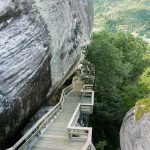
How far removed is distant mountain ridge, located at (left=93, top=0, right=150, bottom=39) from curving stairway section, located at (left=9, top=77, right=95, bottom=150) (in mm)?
79227

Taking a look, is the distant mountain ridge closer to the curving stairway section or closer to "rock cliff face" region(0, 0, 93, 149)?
the curving stairway section

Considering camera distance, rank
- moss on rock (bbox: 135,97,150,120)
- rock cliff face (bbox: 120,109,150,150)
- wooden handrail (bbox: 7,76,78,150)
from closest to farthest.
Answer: rock cliff face (bbox: 120,109,150,150)
moss on rock (bbox: 135,97,150,120)
wooden handrail (bbox: 7,76,78,150)

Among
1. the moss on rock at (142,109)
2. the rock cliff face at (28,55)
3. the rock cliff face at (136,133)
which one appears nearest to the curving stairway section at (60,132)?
the rock cliff face at (28,55)

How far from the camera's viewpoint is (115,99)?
20.7 m

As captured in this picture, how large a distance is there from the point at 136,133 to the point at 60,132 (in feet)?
19.2

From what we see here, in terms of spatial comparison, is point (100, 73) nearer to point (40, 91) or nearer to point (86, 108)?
point (86, 108)

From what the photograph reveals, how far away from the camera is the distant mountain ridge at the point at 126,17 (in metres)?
103

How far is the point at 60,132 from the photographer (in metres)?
16.5

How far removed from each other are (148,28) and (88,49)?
289 ft

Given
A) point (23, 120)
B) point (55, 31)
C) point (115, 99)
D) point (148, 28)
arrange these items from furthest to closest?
point (148, 28) < point (115, 99) < point (55, 31) < point (23, 120)

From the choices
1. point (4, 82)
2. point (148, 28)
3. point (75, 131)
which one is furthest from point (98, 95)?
point (148, 28)

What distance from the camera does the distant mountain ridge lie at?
103 m

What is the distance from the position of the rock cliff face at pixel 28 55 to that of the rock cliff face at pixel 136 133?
4.22m

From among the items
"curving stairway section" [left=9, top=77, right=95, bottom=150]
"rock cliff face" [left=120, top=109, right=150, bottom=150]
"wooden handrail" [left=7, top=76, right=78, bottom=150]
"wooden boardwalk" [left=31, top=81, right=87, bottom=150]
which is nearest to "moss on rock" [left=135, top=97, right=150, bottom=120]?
"rock cliff face" [left=120, top=109, right=150, bottom=150]
